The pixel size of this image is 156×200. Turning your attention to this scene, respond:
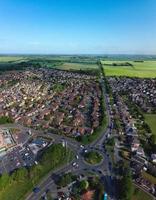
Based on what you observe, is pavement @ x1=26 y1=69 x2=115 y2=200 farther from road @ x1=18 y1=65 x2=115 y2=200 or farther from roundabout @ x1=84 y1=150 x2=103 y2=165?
roundabout @ x1=84 y1=150 x2=103 y2=165

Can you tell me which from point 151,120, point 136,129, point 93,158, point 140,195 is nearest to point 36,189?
point 93,158

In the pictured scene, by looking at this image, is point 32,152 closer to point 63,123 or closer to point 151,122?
point 63,123

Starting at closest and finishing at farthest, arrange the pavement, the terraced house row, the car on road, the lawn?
the lawn → the car on road → the pavement → the terraced house row

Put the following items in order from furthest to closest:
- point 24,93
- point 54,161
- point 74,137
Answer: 1. point 24,93
2. point 74,137
3. point 54,161

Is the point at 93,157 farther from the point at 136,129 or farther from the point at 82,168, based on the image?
the point at 136,129

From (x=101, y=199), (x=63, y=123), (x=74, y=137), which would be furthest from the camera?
(x=63, y=123)

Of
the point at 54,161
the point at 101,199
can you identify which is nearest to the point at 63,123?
the point at 54,161

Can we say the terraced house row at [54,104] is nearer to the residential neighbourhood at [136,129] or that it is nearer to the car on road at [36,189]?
the residential neighbourhood at [136,129]

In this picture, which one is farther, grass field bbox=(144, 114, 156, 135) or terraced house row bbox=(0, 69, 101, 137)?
terraced house row bbox=(0, 69, 101, 137)

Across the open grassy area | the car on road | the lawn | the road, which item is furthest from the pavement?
the lawn
